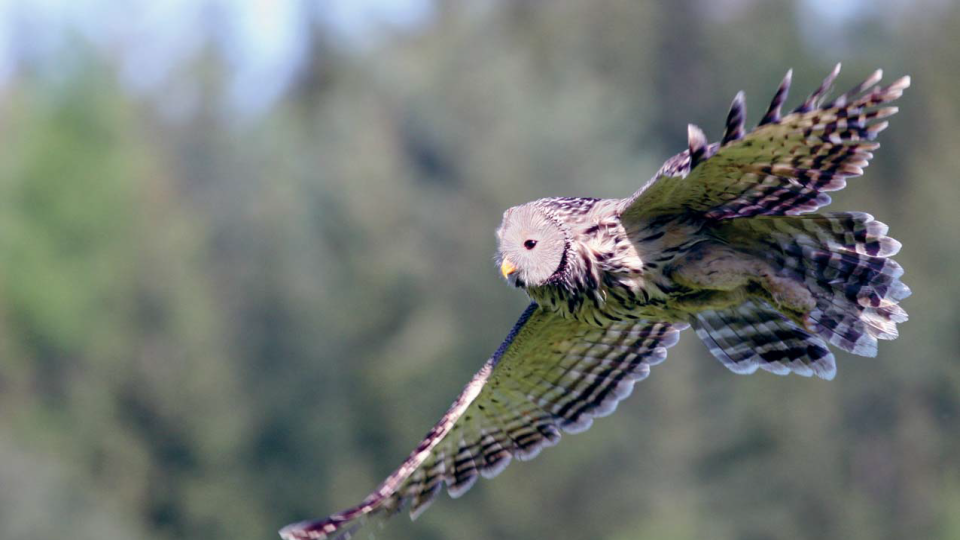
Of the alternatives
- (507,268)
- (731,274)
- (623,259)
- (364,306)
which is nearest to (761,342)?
(731,274)

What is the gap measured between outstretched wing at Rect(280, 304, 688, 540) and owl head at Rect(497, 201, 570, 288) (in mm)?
762

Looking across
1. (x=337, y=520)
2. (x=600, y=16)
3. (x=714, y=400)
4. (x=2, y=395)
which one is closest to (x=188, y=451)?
(x=2, y=395)

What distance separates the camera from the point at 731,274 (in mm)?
8234

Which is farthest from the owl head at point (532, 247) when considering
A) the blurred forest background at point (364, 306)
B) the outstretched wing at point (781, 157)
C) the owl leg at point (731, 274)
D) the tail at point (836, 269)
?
the blurred forest background at point (364, 306)

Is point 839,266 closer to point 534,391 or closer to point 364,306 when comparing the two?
point 534,391

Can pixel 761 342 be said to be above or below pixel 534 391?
below

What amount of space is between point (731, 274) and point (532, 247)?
1.12 meters

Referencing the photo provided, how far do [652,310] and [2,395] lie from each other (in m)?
40.7

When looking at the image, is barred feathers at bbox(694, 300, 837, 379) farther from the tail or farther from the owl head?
the owl head

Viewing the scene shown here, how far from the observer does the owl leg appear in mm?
8219

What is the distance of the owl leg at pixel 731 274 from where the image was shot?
27.0ft

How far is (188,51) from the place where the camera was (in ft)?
159

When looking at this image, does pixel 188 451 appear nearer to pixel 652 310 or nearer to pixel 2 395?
pixel 2 395

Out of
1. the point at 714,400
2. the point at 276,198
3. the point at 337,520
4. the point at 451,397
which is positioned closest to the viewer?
the point at 337,520
